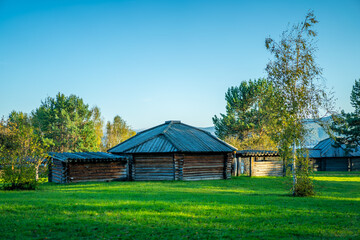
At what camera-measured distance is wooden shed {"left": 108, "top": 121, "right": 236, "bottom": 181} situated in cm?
2511

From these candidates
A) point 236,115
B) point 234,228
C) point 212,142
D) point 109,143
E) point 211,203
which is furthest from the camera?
point 109,143

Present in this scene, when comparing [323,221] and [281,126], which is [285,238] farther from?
[281,126]

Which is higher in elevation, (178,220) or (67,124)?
(67,124)

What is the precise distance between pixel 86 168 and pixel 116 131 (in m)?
47.1

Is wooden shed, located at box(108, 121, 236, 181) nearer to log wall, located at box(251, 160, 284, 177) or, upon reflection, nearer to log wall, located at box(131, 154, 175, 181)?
log wall, located at box(131, 154, 175, 181)

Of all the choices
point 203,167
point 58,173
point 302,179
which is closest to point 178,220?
point 302,179

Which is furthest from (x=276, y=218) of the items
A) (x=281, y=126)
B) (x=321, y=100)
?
(x=321, y=100)

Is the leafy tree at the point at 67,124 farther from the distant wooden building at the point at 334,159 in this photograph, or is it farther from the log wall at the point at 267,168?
the distant wooden building at the point at 334,159

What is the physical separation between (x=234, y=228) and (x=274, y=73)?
10.0 m

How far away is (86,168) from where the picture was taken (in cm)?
2377

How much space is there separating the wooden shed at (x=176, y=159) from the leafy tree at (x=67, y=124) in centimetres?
2937

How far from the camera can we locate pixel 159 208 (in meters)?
11.3

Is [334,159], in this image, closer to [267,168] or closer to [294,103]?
[267,168]

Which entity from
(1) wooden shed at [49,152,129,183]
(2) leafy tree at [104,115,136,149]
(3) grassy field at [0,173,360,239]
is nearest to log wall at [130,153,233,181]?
(1) wooden shed at [49,152,129,183]
